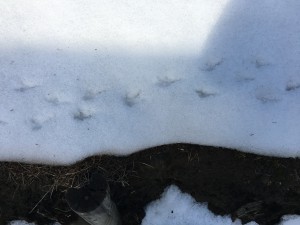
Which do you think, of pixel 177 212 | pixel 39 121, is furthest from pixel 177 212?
pixel 39 121

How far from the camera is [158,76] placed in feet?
7.40

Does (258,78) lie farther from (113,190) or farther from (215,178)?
(113,190)

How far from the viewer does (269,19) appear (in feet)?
7.37

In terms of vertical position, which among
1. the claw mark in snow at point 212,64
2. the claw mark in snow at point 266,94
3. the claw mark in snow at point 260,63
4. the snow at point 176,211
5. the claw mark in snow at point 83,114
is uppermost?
the claw mark in snow at point 260,63

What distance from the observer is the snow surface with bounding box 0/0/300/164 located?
7.38ft

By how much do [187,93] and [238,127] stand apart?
1.12 ft

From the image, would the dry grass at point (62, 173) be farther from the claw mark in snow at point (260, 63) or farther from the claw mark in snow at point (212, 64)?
the claw mark in snow at point (260, 63)

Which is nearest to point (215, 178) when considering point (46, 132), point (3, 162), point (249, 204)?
point (249, 204)

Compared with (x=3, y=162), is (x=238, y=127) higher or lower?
higher

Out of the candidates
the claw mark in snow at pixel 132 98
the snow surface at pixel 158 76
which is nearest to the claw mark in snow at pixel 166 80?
the snow surface at pixel 158 76

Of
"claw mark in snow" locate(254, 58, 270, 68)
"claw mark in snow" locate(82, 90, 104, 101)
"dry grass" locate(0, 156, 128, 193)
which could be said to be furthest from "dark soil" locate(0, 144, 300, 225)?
"claw mark in snow" locate(254, 58, 270, 68)

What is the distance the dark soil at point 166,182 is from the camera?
7.47 feet

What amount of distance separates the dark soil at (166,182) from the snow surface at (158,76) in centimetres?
7

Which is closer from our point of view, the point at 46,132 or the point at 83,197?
the point at 83,197
